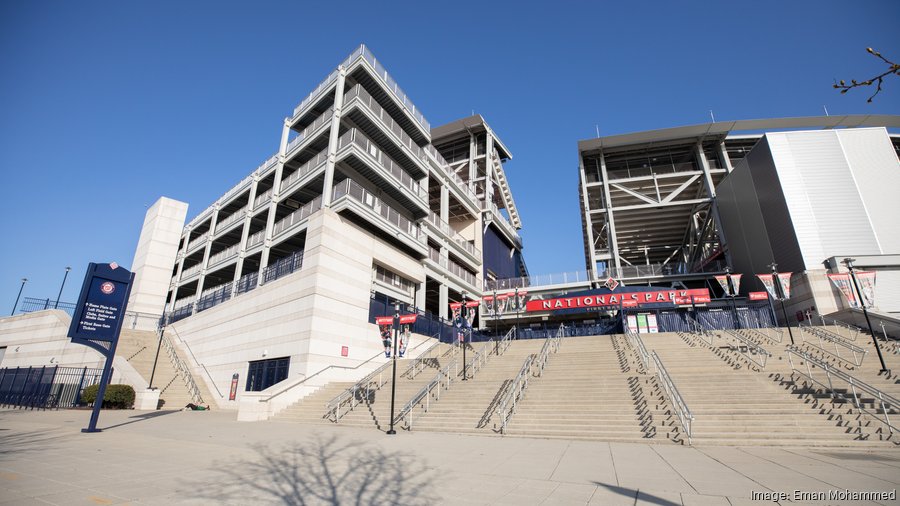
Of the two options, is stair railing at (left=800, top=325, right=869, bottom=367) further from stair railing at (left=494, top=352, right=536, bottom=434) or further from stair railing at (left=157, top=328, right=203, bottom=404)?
stair railing at (left=157, top=328, right=203, bottom=404)

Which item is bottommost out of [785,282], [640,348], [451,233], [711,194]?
[640,348]

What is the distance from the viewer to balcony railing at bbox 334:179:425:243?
23953 mm

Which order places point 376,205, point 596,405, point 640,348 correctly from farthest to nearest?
1. point 376,205
2. point 640,348
3. point 596,405

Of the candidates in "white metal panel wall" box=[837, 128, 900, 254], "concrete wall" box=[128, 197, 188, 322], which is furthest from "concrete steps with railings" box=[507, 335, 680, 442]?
"concrete wall" box=[128, 197, 188, 322]

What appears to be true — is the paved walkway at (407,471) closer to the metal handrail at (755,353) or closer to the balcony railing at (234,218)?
the metal handrail at (755,353)

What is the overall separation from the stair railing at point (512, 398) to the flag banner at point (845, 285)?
72.9 feet

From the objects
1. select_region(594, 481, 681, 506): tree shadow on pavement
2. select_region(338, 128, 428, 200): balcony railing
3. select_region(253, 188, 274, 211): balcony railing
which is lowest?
select_region(594, 481, 681, 506): tree shadow on pavement

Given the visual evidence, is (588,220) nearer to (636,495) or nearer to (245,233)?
(245,233)

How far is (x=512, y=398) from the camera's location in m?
14.4

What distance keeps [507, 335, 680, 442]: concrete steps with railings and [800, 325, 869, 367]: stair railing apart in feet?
29.0

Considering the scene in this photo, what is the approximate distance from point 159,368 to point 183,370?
4.95 ft

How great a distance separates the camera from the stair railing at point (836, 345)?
16.3 m

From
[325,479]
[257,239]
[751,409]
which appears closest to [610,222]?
[751,409]

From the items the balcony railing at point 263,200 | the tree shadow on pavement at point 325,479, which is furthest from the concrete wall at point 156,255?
the tree shadow on pavement at point 325,479
